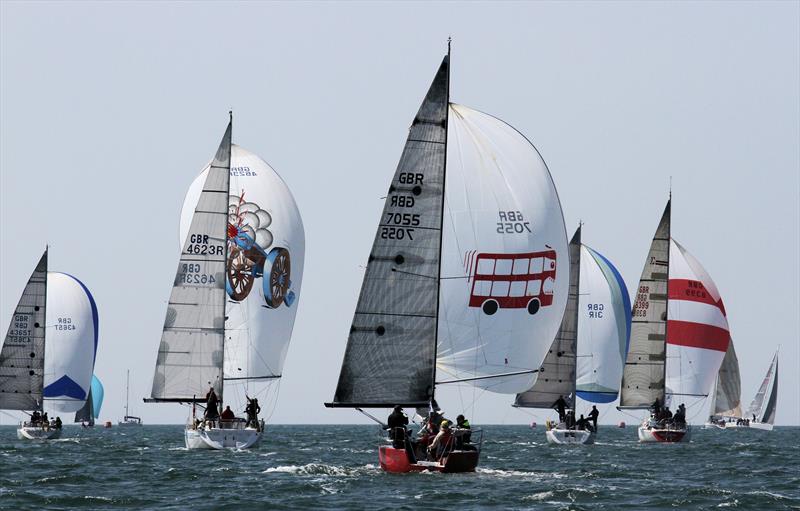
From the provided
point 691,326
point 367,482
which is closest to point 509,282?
point 367,482

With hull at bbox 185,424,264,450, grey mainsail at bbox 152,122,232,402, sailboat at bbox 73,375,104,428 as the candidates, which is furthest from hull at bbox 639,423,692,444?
sailboat at bbox 73,375,104,428

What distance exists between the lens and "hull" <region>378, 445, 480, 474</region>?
3372cm

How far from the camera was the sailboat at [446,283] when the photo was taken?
→ 34938 mm

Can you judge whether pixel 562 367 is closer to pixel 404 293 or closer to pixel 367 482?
pixel 404 293

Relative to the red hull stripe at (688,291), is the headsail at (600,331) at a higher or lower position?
lower

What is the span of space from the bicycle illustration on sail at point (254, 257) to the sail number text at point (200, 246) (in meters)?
3.09

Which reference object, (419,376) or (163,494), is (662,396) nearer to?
(419,376)

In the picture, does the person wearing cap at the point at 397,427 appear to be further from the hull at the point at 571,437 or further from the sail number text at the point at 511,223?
the hull at the point at 571,437

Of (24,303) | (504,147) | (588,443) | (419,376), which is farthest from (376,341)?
(24,303)

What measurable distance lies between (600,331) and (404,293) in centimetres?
3096

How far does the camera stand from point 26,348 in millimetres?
61719

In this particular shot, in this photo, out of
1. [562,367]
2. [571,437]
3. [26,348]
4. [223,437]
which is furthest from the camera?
[26,348]

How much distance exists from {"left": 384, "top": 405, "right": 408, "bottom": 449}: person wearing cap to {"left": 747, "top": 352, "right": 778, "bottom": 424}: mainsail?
8724 cm

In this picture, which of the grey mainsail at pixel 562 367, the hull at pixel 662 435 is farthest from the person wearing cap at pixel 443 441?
Answer: the hull at pixel 662 435
